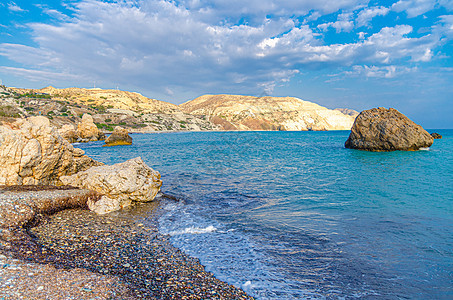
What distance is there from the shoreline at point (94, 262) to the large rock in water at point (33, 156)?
3037 millimetres

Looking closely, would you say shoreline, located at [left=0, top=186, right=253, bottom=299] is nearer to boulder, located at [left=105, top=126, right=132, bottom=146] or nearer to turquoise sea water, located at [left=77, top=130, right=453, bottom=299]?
turquoise sea water, located at [left=77, top=130, right=453, bottom=299]

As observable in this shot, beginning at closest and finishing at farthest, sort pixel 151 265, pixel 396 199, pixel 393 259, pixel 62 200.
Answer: pixel 151 265, pixel 393 259, pixel 62 200, pixel 396 199

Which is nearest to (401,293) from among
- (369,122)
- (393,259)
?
(393,259)

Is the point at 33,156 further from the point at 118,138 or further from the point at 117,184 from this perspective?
the point at 118,138

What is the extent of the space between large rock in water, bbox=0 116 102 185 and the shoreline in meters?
3.04

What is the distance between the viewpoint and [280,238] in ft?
30.1

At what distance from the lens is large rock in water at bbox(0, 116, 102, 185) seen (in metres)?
12.1

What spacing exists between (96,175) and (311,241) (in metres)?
9.98

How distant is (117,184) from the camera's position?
39.8 feet

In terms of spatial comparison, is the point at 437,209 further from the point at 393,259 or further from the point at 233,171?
the point at 233,171

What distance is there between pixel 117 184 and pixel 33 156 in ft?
15.5

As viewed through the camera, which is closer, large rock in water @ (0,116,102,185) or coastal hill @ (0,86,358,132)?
large rock in water @ (0,116,102,185)

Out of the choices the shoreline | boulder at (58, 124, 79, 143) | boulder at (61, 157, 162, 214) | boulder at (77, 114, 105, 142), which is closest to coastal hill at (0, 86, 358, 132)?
boulder at (77, 114, 105, 142)

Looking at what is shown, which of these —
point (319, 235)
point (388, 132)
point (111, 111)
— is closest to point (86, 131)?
point (388, 132)
